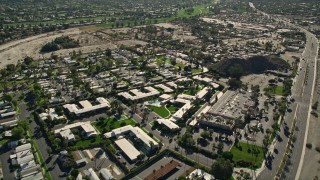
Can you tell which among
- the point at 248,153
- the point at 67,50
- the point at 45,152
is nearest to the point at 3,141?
the point at 45,152

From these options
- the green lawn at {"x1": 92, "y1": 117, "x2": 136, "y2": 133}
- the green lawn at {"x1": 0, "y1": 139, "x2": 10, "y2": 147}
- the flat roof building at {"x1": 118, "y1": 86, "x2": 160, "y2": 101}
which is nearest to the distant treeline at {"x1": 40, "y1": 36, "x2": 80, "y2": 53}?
the flat roof building at {"x1": 118, "y1": 86, "x2": 160, "y2": 101}

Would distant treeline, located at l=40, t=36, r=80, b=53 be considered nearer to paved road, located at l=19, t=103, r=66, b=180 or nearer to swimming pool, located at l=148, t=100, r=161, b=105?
paved road, located at l=19, t=103, r=66, b=180

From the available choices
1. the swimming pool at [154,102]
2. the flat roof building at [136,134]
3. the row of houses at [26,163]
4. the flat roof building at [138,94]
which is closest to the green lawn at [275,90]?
the flat roof building at [138,94]

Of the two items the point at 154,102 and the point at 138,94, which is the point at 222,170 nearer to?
the point at 154,102

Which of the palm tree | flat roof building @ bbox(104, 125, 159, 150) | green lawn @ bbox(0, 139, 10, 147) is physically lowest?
green lawn @ bbox(0, 139, 10, 147)

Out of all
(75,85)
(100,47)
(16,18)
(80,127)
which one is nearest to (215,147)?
(80,127)

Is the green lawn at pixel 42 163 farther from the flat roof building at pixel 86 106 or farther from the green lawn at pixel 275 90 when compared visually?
the green lawn at pixel 275 90

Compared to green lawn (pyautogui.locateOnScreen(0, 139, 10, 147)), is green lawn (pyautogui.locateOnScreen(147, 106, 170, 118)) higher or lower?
lower
